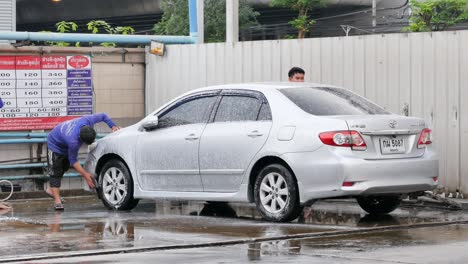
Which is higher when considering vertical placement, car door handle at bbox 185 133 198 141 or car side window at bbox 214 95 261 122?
car side window at bbox 214 95 261 122

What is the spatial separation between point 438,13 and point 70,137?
2327 cm

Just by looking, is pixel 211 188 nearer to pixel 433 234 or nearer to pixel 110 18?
pixel 433 234

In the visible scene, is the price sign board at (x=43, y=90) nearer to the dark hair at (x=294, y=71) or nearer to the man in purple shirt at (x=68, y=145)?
the man in purple shirt at (x=68, y=145)

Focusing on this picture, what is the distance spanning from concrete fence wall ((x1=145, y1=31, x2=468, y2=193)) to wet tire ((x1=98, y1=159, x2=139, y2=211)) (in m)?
2.89

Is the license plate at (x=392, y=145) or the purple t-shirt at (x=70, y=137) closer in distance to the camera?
the license plate at (x=392, y=145)

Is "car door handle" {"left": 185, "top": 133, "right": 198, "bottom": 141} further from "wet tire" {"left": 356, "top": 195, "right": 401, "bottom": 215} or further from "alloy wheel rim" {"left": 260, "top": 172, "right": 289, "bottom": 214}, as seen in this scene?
"wet tire" {"left": 356, "top": 195, "right": 401, "bottom": 215}

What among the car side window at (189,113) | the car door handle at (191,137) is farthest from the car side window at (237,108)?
the car door handle at (191,137)

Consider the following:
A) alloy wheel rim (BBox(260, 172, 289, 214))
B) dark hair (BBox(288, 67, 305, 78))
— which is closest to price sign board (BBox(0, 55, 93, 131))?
dark hair (BBox(288, 67, 305, 78))

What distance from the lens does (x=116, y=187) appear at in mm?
14258

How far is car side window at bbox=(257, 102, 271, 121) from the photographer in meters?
12.6

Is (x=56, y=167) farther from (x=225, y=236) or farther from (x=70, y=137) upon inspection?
(x=225, y=236)

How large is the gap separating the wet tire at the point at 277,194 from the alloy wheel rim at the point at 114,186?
2329mm

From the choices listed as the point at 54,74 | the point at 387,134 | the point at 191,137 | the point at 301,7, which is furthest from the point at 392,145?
the point at 301,7

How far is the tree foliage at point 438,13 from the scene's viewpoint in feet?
112
